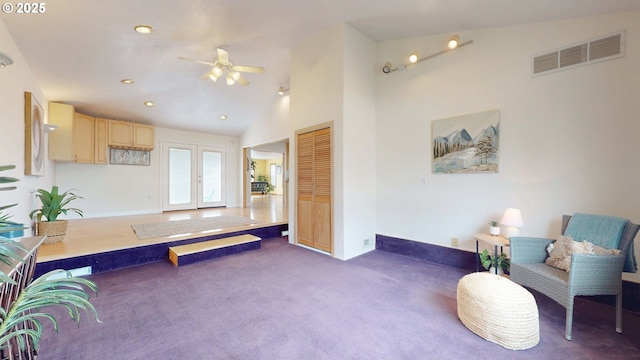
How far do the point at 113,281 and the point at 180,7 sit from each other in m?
3.23

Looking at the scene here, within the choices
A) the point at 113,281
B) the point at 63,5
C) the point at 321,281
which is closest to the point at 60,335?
the point at 113,281

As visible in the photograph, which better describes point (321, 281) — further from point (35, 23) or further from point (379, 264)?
point (35, 23)

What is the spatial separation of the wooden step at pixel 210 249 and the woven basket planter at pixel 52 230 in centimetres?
153

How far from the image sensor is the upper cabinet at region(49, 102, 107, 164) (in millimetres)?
5053

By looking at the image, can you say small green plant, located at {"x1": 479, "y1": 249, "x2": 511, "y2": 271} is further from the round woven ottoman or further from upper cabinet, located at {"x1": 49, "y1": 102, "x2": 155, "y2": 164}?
upper cabinet, located at {"x1": 49, "y1": 102, "x2": 155, "y2": 164}

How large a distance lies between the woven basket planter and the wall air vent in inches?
254

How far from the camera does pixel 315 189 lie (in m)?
4.21

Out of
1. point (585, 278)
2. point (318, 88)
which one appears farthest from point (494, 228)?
point (318, 88)

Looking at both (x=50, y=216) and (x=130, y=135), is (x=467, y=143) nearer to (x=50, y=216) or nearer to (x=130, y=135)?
(x=50, y=216)

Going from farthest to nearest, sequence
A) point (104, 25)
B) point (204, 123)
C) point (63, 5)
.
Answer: point (204, 123) < point (104, 25) < point (63, 5)

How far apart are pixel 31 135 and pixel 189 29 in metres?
2.59

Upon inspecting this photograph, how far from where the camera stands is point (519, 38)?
117 inches

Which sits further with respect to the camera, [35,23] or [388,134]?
[388,134]

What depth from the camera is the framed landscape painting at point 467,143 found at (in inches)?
123
